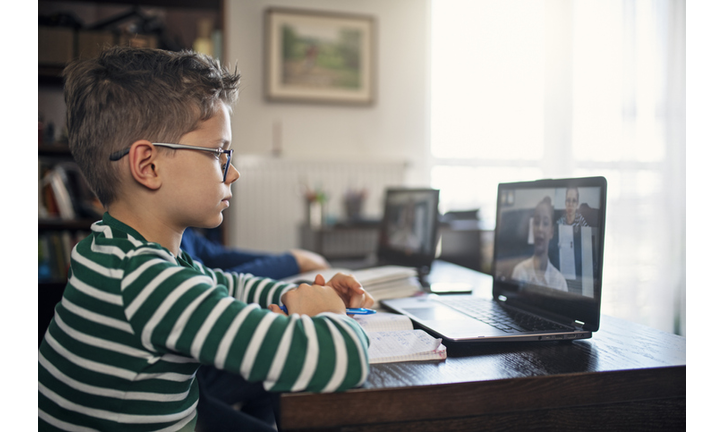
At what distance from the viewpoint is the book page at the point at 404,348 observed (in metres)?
0.67

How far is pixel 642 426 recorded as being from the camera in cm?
65

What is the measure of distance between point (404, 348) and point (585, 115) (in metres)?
3.65

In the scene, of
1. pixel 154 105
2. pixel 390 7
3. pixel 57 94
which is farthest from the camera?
pixel 390 7

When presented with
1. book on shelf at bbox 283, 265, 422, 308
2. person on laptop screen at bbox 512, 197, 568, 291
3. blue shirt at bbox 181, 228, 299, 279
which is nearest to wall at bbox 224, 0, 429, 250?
blue shirt at bbox 181, 228, 299, 279

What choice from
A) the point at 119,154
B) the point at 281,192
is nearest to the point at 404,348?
the point at 119,154

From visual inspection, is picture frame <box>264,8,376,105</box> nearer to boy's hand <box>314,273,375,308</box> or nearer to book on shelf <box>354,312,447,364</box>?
boy's hand <box>314,273,375,308</box>

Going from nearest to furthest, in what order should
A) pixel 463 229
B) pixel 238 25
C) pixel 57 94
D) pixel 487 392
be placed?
pixel 487 392 → pixel 57 94 → pixel 463 229 → pixel 238 25

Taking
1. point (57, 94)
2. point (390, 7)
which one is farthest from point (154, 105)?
point (390, 7)

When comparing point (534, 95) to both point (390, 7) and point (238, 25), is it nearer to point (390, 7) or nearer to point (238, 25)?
point (390, 7)

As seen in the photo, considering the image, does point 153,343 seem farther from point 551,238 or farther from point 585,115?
point 585,115

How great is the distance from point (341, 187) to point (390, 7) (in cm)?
146

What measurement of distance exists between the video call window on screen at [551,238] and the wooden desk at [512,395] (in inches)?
6.0

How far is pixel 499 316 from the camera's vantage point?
90cm
